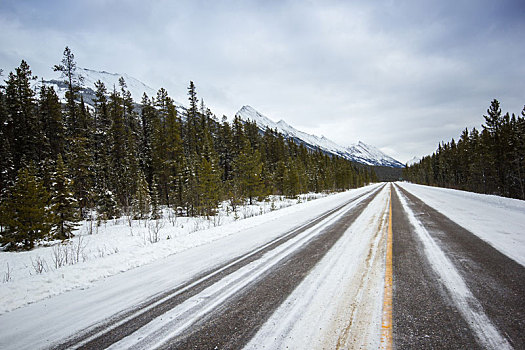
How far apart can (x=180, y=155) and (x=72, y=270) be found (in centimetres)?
2099

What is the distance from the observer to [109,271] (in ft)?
16.9

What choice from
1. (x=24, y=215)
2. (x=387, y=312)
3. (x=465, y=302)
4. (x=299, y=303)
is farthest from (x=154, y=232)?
(x=465, y=302)

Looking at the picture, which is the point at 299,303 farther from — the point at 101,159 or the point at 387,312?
the point at 101,159

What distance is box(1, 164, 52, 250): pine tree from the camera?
10.3 meters

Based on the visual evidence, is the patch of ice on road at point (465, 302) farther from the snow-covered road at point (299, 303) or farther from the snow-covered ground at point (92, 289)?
the snow-covered ground at point (92, 289)

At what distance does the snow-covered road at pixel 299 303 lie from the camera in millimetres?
2389

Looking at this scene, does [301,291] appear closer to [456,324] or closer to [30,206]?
[456,324]

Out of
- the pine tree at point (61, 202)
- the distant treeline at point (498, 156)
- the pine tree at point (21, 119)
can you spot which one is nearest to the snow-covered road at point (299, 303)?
the pine tree at point (61, 202)

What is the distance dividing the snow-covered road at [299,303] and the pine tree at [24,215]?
32.4 feet

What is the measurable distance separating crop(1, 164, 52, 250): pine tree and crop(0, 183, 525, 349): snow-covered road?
32.4ft

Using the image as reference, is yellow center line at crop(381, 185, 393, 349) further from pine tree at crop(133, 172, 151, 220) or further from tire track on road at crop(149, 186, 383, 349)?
pine tree at crop(133, 172, 151, 220)

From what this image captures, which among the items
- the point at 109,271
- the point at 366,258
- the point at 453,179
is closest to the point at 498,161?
Result: the point at 453,179

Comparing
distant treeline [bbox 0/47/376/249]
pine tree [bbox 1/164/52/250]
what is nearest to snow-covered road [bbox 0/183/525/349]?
pine tree [bbox 1/164/52/250]

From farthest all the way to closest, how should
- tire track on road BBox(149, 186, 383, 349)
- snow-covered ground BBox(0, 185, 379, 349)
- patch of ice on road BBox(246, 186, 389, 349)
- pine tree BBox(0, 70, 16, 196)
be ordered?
pine tree BBox(0, 70, 16, 196) → snow-covered ground BBox(0, 185, 379, 349) → tire track on road BBox(149, 186, 383, 349) → patch of ice on road BBox(246, 186, 389, 349)
